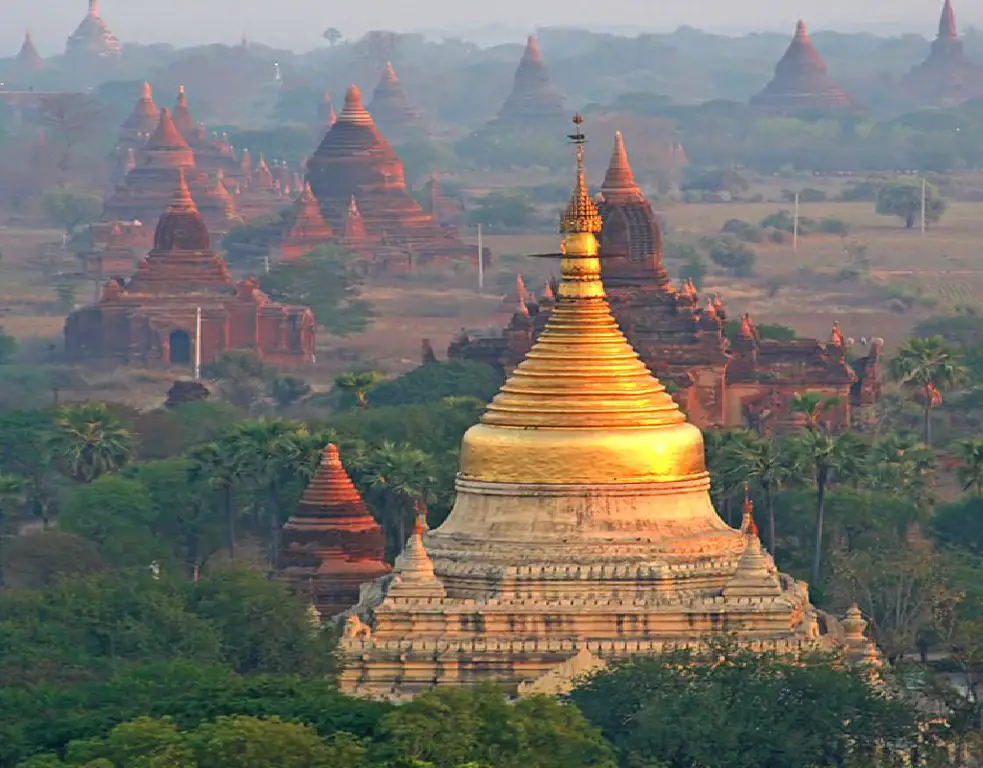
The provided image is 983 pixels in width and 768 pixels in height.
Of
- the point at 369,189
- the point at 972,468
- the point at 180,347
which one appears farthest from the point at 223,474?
the point at 369,189

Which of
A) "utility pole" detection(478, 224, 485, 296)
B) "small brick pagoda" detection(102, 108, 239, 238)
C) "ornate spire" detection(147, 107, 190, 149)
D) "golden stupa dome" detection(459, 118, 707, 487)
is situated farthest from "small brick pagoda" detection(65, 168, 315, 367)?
"golden stupa dome" detection(459, 118, 707, 487)

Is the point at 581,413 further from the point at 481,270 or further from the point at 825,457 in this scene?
the point at 481,270

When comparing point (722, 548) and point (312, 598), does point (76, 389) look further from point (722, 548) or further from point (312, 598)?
point (722, 548)

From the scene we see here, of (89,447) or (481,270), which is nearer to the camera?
(89,447)

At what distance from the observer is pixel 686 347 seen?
110 meters

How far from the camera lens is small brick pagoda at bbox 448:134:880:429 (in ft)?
359

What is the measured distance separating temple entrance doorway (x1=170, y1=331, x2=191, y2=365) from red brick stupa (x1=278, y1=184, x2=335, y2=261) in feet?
81.7

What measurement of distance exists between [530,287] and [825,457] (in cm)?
8480

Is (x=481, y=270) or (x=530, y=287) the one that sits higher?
(x=481, y=270)

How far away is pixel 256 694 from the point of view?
60906 mm

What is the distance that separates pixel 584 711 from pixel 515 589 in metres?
6.00

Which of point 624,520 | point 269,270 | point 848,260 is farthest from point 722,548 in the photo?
point 848,260

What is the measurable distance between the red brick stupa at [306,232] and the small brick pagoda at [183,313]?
24720 millimetres

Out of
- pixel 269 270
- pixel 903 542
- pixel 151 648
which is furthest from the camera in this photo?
pixel 269 270
